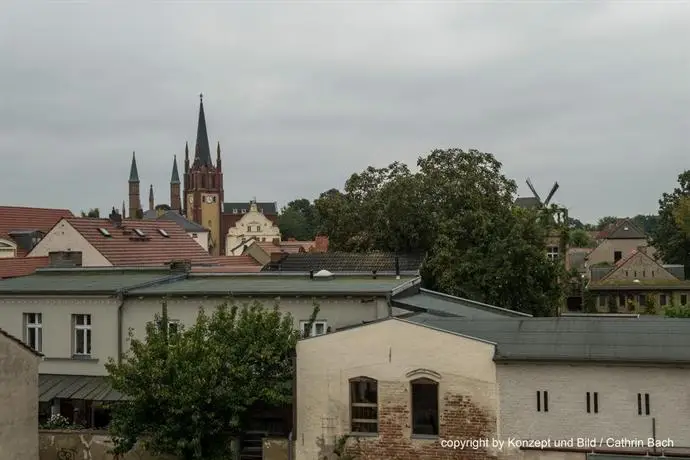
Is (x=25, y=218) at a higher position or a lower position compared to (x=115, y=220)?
higher

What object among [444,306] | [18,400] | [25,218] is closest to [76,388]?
[18,400]

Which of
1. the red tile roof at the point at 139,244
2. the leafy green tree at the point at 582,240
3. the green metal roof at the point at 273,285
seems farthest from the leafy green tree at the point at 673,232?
the green metal roof at the point at 273,285

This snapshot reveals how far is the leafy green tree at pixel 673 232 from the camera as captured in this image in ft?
234

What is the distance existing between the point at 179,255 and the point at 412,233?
14356 mm

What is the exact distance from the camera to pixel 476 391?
16203mm

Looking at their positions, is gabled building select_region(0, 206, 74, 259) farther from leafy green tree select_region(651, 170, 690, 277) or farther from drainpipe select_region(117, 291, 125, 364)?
leafy green tree select_region(651, 170, 690, 277)

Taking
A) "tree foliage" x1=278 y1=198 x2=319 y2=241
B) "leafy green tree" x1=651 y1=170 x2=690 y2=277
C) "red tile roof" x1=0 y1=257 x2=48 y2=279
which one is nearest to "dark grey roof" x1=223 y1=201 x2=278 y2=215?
"tree foliage" x1=278 y1=198 x2=319 y2=241

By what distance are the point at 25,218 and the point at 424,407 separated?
159 feet

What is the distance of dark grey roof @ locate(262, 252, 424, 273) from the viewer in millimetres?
42438

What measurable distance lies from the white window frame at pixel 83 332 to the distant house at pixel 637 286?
47144 mm

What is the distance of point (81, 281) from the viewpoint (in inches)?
981

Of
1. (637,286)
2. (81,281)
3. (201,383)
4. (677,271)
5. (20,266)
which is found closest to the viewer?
(201,383)

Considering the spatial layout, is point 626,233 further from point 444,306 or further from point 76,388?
point 76,388

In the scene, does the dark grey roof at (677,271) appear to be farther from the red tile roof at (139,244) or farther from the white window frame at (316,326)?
the white window frame at (316,326)
